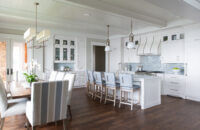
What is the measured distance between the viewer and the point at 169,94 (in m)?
5.45

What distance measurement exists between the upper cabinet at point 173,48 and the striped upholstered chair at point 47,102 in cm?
472

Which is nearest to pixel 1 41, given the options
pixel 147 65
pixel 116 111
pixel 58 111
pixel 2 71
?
pixel 2 71

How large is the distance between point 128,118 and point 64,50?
4722 millimetres

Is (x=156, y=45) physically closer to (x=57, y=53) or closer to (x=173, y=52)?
(x=173, y=52)

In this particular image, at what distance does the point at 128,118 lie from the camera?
128 inches

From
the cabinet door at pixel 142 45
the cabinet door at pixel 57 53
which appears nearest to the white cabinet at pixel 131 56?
the cabinet door at pixel 142 45

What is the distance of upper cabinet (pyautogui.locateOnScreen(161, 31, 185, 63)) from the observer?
5215mm

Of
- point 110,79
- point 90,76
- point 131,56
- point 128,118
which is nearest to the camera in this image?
point 128,118

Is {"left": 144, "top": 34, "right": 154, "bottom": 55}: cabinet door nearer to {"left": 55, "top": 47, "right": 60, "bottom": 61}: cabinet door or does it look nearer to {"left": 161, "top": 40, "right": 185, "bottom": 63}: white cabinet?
{"left": 161, "top": 40, "right": 185, "bottom": 63}: white cabinet

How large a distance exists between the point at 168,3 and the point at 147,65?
3964 millimetres

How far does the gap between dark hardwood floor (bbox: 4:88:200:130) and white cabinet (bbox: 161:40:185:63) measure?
6.02 feet

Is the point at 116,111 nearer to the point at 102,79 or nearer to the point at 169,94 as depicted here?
the point at 102,79

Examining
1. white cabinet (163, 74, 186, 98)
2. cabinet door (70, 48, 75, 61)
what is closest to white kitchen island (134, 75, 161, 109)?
white cabinet (163, 74, 186, 98)

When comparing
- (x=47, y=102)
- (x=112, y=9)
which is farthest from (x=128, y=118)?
(x=112, y=9)
